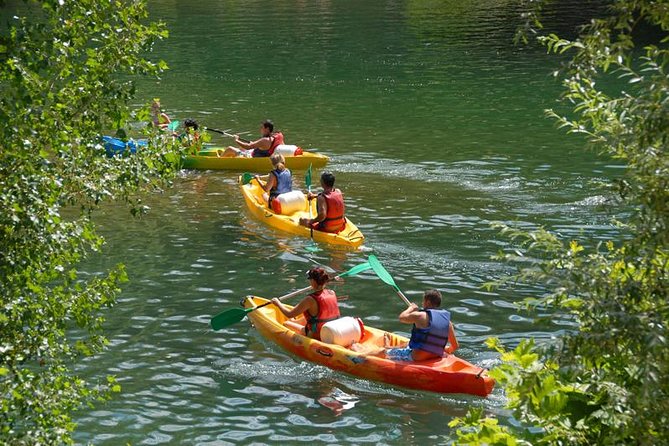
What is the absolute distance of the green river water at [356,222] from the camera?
1111 centimetres

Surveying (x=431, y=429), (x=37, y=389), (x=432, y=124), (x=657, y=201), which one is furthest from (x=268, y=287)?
(x=432, y=124)

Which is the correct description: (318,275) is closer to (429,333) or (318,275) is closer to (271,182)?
(429,333)

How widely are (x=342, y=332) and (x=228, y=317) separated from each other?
5.54 ft

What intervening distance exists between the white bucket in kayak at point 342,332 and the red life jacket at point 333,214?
179 inches

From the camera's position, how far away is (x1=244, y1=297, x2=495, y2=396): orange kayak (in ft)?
36.5

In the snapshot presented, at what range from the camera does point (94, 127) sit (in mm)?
8289

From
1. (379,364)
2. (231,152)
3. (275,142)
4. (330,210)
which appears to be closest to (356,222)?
(330,210)

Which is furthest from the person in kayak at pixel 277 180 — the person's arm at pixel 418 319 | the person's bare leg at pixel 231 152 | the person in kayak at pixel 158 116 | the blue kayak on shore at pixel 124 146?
the person's arm at pixel 418 319

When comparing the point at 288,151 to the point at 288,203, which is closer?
the point at 288,203

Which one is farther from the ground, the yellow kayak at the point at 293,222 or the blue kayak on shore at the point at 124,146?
the blue kayak on shore at the point at 124,146

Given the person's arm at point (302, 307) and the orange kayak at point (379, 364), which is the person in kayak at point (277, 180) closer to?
the orange kayak at point (379, 364)

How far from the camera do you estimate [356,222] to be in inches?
715

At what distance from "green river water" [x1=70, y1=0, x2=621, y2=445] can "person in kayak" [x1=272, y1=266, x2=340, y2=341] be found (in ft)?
1.68

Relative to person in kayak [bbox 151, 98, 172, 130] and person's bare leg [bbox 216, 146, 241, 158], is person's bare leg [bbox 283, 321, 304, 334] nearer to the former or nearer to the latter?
person in kayak [bbox 151, 98, 172, 130]
